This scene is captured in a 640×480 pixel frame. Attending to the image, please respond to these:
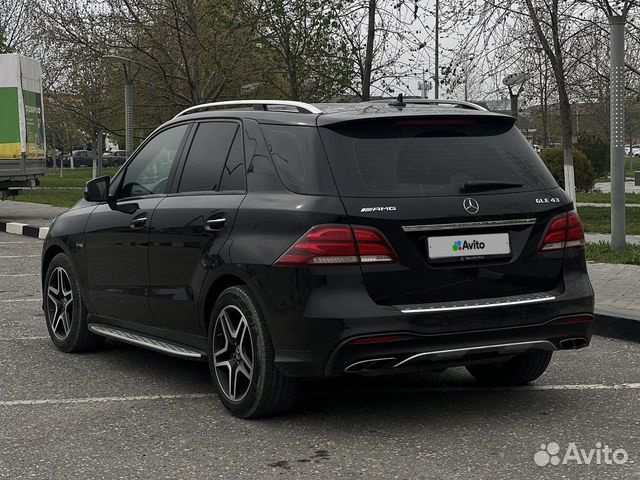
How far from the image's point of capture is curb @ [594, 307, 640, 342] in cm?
798

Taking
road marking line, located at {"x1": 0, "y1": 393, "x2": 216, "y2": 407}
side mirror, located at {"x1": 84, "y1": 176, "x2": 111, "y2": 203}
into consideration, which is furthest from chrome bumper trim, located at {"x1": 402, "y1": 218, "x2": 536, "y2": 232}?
side mirror, located at {"x1": 84, "y1": 176, "x2": 111, "y2": 203}

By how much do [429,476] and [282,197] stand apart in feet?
5.29

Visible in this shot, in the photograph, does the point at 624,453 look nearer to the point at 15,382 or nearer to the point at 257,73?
the point at 15,382

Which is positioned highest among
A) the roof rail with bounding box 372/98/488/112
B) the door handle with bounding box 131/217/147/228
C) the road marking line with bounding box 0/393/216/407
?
the roof rail with bounding box 372/98/488/112

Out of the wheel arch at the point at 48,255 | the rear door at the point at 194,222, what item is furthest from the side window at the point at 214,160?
the wheel arch at the point at 48,255

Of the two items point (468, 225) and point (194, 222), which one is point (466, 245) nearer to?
point (468, 225)

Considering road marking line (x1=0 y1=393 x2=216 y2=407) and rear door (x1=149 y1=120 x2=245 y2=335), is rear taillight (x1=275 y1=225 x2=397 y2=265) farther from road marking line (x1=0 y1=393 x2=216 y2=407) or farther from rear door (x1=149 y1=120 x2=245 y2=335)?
road marking line (x1=0 y1=393 x2=216 y2=407)

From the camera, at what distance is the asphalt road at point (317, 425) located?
4.70 metres

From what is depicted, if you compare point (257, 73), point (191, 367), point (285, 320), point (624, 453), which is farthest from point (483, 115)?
point (257, 73)

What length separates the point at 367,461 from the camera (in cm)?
478

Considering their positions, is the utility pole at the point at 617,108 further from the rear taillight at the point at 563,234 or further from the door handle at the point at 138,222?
the door handle at the point at 138,222

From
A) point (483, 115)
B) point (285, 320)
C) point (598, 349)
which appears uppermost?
point (483, 115)

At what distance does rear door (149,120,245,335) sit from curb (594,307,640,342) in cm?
354

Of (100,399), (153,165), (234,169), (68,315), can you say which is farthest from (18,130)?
(234,169)
